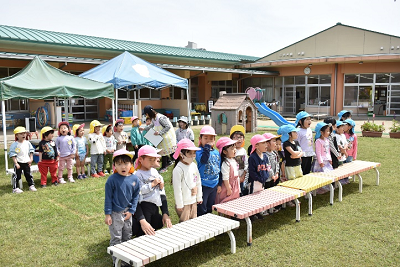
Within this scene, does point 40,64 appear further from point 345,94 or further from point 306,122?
point 345,94

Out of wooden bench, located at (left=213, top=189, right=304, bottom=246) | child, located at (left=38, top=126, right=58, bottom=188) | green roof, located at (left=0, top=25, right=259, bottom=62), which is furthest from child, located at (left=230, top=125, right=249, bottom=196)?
green roof, located at (left=0, top=25, right=259, bottom=62)

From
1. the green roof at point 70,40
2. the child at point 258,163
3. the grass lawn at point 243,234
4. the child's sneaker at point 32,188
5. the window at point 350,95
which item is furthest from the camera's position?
the window at point 350,95

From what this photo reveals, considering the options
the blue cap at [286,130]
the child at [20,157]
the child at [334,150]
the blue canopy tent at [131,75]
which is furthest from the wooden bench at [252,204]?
the blue canopy tent at [131,75]

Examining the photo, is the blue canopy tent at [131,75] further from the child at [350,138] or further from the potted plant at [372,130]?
the potted plant at [372,130]

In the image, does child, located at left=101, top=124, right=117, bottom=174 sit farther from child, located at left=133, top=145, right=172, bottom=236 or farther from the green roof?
the green roof

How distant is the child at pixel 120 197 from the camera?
3.74 metres

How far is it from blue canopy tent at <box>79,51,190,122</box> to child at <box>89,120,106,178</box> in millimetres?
3107

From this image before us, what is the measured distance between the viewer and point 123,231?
3.91 m

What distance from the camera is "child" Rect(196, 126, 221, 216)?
4.61m

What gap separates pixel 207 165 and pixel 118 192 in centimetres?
135

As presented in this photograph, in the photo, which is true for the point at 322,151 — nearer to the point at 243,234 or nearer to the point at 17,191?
the point at 243,234

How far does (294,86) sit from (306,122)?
21.5 metres

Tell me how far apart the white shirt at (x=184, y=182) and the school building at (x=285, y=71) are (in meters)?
15.5

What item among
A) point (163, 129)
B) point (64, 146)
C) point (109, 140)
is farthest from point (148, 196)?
point (109, 140)
